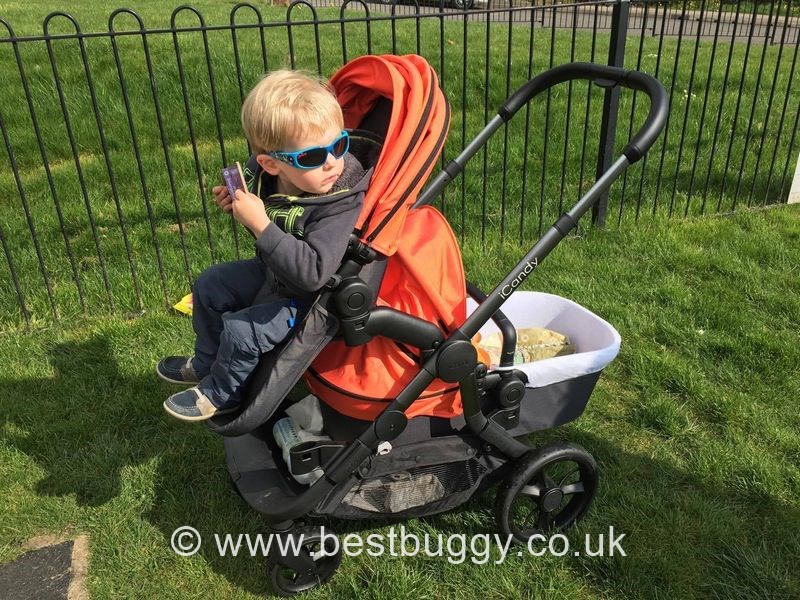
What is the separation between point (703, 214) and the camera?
17.9ft

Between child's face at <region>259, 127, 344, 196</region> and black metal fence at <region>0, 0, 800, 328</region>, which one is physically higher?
child's face at <region>259, 127, 344, 196</region>

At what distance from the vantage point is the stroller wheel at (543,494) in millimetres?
2471

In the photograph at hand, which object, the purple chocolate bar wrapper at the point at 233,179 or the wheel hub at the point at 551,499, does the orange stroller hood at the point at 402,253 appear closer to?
the purple chocolate bar wrapper at the point at 233,179

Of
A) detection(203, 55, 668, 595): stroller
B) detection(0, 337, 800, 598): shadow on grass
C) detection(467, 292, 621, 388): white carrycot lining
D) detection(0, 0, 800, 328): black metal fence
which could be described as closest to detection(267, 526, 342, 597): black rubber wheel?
detection(203, 55, 668, 595): stroller

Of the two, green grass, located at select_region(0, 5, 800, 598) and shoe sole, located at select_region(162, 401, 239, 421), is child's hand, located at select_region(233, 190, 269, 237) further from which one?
green grass, located at select_region(0, 5, 800, 598)

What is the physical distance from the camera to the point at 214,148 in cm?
647

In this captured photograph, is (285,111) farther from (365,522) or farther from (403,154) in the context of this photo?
(365,522)

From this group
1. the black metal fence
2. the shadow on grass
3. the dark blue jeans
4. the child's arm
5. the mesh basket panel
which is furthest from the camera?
the black metal fence

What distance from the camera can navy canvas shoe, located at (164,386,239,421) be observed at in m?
2.25

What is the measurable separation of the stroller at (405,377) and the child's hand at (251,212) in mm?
258

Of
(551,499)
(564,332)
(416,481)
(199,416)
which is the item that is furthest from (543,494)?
(199,416)

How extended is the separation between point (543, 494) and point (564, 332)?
74 centimetres

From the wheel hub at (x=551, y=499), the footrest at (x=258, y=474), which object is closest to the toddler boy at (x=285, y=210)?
the footrest at (x=258, y=474)

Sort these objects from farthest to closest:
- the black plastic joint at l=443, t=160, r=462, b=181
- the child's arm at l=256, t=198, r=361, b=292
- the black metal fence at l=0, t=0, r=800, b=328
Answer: the black metal fence at l=0, t=0, r=800, b=328
the black plastic joint at l=443, t=160, r=462, b=181
the child's arm at l=256, t=198, r=361, b=292
